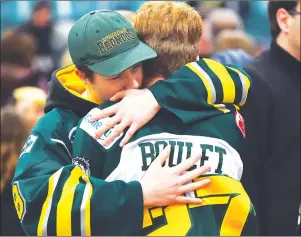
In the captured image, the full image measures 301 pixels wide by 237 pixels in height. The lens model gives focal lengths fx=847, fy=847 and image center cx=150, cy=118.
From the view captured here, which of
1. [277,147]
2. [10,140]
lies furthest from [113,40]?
[10,140]

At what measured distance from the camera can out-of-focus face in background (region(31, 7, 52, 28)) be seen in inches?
378

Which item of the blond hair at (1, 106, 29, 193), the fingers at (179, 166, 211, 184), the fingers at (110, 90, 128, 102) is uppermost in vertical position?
the fingers at (110, 90, 128, 102)

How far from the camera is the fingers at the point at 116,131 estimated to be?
8.68ft

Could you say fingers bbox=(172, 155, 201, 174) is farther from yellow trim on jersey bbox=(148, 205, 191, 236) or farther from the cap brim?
the cap brim

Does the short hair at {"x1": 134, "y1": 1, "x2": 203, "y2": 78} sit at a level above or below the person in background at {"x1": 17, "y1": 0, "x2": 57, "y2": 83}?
above

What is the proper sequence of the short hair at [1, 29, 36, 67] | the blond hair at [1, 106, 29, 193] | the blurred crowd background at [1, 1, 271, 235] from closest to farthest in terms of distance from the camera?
1. the blond hair at [1, 106, 29, 193]
2. the blurred crowd background at [1, 1, 271, 235]
3. the short hair at [1, 29, 36, 67]

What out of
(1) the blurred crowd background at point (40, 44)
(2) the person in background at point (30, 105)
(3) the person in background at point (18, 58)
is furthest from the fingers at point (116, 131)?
(3) the person in background at point (18, 58)

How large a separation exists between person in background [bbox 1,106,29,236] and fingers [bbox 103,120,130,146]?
161cm

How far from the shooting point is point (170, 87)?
2.76 m

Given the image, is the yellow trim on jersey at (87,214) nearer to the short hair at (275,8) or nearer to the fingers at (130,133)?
the fingers at (130,133)

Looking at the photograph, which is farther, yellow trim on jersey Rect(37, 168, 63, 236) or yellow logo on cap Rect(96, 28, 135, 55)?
yellow logo on cap Rect(96, 28, 135, 55)

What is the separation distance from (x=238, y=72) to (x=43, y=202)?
820mm

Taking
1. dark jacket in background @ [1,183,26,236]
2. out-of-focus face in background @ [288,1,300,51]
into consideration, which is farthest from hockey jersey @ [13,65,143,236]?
out-of-focus face in background @ [288,1,300,51]

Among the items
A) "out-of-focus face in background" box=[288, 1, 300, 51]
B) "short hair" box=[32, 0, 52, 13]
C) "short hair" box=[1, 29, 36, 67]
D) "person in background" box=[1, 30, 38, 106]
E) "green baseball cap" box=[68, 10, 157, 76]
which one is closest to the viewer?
"green baseball cap" box=[68, 10, 157, 76]
